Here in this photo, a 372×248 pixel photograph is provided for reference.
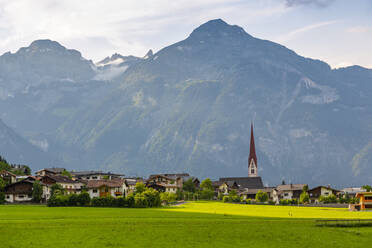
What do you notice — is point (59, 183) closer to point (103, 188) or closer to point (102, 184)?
point (102, 184)

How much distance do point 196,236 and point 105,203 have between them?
6418 cm

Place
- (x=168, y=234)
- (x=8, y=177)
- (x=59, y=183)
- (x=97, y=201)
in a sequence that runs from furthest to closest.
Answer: (x=8, y=177)
(x=59, y=183)
(x=97, y=201)
(x=168, y=234)

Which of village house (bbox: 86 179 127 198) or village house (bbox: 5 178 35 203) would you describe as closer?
village house (bbox: 5 178 35 203)

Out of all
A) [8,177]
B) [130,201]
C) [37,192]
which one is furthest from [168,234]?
[8,177]

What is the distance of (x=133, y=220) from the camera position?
8281cm

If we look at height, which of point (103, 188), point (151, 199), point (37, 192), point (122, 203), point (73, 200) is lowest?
point (122, 203)

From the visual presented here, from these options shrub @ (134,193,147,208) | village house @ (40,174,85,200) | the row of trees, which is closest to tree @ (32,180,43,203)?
village house @ (40,174,85,200)

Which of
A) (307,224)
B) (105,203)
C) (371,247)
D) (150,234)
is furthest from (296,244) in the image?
(105,203)

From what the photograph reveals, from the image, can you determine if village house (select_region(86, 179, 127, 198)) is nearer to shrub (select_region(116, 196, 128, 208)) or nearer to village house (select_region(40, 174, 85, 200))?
village house (select_region(40, 174, 85, 200))

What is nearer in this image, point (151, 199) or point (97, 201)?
point (97, 201)

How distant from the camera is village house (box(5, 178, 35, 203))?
150288 millimetres

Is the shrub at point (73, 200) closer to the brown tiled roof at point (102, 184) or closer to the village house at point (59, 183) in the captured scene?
the village house at point (59, 183)

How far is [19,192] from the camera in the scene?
15238 cm

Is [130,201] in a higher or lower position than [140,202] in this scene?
higher
